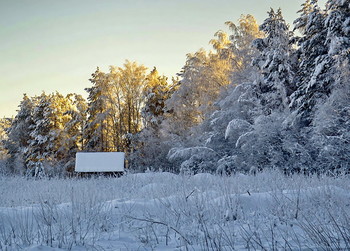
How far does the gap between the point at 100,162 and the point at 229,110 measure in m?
10.4

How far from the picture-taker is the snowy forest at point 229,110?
54.8 feet

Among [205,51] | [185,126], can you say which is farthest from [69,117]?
[205,51]

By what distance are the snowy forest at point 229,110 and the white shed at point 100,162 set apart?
8.29ft

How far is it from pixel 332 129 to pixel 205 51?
43.4 ft

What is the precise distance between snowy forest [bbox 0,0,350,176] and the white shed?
253 cm

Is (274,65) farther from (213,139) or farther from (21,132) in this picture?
(21,132)

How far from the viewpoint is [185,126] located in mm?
26250

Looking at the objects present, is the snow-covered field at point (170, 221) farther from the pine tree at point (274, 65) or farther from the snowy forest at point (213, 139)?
the pine tree at point (274, 65)

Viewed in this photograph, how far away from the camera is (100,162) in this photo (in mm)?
24016

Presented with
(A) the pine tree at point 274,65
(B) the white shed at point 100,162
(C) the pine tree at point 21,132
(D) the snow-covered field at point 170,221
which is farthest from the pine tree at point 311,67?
(C) the pine tree at point 21,132

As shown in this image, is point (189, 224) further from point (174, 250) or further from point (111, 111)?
point (111, 111)

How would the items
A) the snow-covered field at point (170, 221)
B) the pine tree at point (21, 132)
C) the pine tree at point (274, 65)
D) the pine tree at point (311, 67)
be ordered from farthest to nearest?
1. the pine tree at point (21, 132)
2. the pine tree at point (274, 65)
3. the pine tree at point (311, 67)
4. the snow-covered field at point (170, 221)

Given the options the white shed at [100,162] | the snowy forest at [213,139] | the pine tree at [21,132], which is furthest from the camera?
the pine tree at [21,132]

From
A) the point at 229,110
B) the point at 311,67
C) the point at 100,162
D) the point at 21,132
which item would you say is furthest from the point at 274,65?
the point at 21,132
